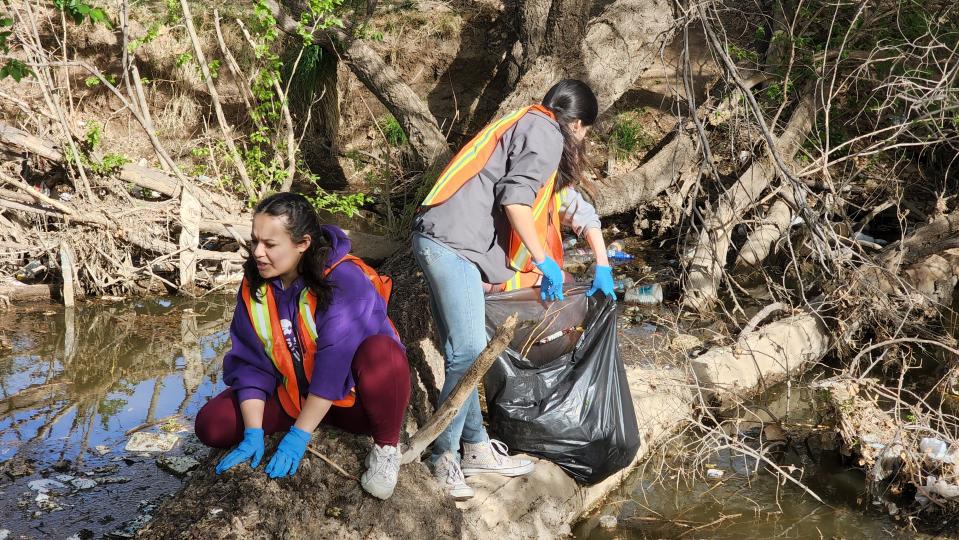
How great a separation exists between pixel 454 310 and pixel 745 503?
1.69 m

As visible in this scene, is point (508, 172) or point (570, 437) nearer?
point (508, 172)

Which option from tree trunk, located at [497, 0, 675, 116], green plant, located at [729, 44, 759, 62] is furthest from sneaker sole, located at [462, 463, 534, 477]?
green plant, located at [729, 44, 759, 62]

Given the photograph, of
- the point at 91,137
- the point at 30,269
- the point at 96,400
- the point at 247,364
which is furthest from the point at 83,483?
the point at 91,137

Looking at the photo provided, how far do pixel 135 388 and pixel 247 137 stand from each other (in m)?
4.31

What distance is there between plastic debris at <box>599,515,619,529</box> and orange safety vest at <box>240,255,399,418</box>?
138 centimetres

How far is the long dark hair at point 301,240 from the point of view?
264cm

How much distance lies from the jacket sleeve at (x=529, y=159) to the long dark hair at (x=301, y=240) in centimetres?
65

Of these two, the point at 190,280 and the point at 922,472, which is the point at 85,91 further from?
the point at 922,472

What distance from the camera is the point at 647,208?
25.4 feet

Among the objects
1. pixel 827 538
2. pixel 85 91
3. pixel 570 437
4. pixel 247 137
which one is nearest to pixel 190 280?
pixel 247 137

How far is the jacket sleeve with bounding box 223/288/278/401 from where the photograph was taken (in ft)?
8.87

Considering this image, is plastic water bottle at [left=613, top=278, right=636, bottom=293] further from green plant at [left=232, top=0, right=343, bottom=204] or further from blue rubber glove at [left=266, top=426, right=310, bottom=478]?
blue rubber glove at [left=266, top=426, right=310, bottom=478]

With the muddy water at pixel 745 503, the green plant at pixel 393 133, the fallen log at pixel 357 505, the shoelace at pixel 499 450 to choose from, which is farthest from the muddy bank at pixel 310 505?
the green plant at pixel 393 133

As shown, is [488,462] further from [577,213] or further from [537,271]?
[577,213]
